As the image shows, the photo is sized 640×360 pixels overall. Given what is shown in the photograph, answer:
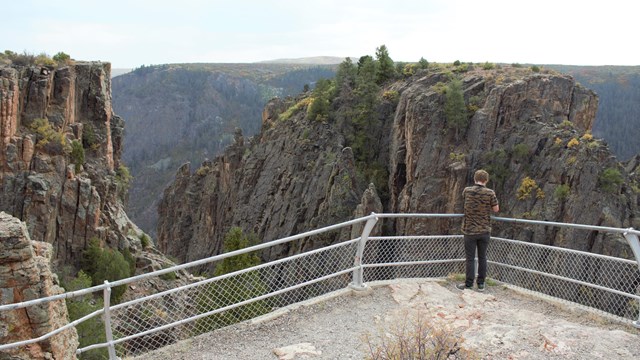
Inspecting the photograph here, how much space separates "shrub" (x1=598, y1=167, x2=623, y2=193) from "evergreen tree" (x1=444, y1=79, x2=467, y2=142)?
43.2 ft

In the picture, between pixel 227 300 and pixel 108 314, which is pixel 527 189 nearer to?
pixel 227 300

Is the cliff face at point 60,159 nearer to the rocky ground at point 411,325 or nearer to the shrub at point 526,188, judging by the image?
the shrub at point 526,188

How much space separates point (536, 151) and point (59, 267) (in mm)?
37160

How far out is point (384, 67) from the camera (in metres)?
66.2

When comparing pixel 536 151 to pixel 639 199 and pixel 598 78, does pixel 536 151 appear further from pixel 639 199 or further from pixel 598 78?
pixel 598 78

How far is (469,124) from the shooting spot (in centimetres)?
5066

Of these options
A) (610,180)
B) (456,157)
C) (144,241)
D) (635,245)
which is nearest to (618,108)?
(456,157)

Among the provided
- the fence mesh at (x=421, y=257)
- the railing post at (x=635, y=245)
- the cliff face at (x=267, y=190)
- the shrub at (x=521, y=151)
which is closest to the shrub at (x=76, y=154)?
the cliff face at (x=267, y=190)

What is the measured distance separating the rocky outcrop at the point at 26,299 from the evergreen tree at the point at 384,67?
59.5 m

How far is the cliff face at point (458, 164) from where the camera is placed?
136 ft

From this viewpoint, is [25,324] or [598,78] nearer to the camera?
[25,324]

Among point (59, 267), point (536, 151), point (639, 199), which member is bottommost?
point (59, 267)

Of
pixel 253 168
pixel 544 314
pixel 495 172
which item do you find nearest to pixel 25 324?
pixel 544 314

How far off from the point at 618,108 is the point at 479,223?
157 metres
